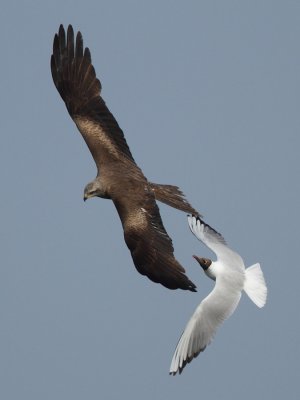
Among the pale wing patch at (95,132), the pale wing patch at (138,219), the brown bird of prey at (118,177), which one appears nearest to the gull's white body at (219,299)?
the brown bird of prey at (118,177)

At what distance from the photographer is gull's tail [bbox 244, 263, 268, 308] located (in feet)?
58.6

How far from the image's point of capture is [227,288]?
1802 centimetres

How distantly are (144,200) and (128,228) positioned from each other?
2.02ft

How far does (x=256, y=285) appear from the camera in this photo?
18125mm

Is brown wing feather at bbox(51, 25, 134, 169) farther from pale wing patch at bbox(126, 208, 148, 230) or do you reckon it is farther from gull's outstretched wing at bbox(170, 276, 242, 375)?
gull's outstretched wing at bbox(170, 276, 242, 375)

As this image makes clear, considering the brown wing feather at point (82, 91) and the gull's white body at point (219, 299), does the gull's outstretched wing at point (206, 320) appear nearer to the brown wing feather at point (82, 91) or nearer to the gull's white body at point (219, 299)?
the gull's white body at point (219, 299)

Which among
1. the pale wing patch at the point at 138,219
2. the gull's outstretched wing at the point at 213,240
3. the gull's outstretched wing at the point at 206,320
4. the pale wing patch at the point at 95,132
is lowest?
the gull's outstretched wing at the point at 206,320

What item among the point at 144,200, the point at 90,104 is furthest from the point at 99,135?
the point at 144,200

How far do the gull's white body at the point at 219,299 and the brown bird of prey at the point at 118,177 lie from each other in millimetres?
991

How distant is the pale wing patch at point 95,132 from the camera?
18.8 metres

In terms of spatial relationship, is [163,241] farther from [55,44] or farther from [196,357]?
[55,44]

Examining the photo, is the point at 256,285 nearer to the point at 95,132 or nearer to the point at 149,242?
Answer: the point at 149,242

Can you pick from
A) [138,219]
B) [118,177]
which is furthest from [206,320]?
[118,177]

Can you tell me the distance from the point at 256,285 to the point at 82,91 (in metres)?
3.80
